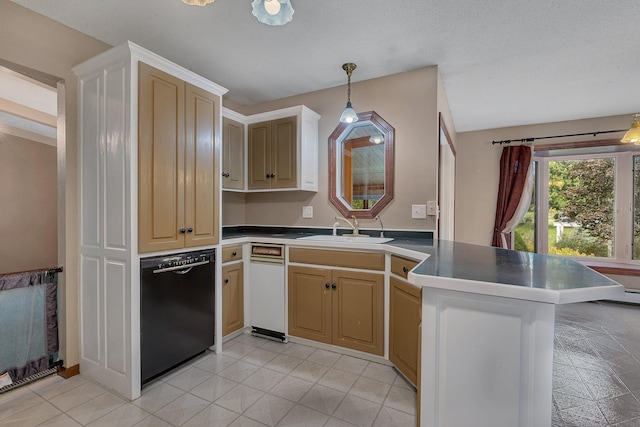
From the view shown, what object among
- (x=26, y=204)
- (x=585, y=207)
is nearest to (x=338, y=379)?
(x=26, y=204)

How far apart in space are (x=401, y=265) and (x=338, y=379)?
872 millimetres

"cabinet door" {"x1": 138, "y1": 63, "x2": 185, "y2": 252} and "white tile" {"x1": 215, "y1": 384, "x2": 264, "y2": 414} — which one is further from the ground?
"cabinet door" {"x1": 138, "y1": 63, "x2": 185, "y2": 252}

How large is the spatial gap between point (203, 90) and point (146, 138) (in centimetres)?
61

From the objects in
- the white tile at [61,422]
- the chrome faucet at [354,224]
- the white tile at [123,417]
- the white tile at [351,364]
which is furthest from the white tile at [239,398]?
the chrome faucet at [354,224]

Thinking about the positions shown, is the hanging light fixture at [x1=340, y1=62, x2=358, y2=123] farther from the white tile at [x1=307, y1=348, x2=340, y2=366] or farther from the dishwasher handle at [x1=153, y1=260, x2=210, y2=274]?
the white tile at [x1=307, y1=348, x2=340, y2=366]

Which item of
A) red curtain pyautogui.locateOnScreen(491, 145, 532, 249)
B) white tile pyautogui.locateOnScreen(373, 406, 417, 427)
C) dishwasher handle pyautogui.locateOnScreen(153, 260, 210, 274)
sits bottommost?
white tile pyautogui.locateOnScreen(373, 406, 417, 427)

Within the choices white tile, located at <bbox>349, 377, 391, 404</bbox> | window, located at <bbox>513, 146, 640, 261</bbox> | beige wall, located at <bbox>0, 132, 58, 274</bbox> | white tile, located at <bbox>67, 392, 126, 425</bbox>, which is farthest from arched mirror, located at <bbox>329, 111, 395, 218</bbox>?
window, located at <bbox>513, 146, 640, 261</bbox>

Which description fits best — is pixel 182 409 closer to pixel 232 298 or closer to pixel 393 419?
pixel 232 298

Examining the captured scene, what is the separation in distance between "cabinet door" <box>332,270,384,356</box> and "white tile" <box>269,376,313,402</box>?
1.54ft

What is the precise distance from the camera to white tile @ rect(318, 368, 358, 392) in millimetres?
1856

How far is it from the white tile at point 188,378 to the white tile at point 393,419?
1148 mm

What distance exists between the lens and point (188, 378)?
1944 millimetres

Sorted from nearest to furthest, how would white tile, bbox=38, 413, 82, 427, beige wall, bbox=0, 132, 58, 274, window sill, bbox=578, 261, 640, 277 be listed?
white tile, bbox=38, 413, 82, 427
beige wall, bbox=0, 132, 58, 274
window sill, bbox=578, 261, 640, 277

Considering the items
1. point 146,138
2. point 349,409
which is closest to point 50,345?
point 146,138
